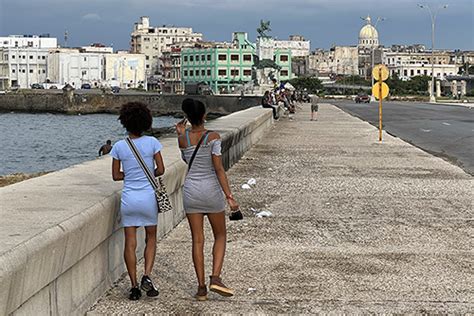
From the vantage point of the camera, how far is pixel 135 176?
A: 7.14 m

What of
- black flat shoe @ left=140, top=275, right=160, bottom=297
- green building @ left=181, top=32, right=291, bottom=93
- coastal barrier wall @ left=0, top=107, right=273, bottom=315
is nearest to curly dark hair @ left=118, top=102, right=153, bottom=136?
coastal barrier wall @ left=0, top=107, right=273, bottom=315

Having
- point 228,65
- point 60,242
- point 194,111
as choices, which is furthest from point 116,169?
point 228,65

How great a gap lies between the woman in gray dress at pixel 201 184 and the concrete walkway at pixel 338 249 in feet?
0.98

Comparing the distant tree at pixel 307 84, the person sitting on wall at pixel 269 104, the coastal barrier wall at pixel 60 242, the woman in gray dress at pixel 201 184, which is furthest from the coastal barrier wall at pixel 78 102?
the woman in gray dress at pixel 201 184

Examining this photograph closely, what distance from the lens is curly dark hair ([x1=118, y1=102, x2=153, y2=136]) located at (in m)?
7.18

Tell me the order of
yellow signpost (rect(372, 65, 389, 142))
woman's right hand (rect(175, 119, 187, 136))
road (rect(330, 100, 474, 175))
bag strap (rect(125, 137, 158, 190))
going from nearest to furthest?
bag strap (rect(125, 137, 158, 190)) → woman's right hand (rect(175, 119, 187, 136)) → road (rect(330, 100, 474, 175)) → yellow signpost (rect(372, 65, 389, 142))

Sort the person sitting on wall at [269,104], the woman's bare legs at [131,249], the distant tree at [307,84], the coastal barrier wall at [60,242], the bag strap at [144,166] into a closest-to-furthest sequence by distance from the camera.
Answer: the coastal barrier wall at [60,242] → the bag strap at [144,166] → the woman's bare legs at [131,249] → the person sitting on wall at [269,104] → the distant tree at [307,84]

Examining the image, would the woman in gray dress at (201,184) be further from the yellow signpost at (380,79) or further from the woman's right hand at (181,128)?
the yellow signpost at (380,79)

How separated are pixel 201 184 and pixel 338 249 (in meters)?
2.95

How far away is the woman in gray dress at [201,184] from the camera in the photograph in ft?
23.8

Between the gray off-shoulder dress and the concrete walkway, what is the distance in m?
0.79

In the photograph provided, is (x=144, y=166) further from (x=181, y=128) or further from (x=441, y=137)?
(x=441, y=137)

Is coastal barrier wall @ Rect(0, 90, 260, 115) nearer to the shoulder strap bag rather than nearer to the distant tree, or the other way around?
the distant tree

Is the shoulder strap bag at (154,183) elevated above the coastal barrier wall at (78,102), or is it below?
above
